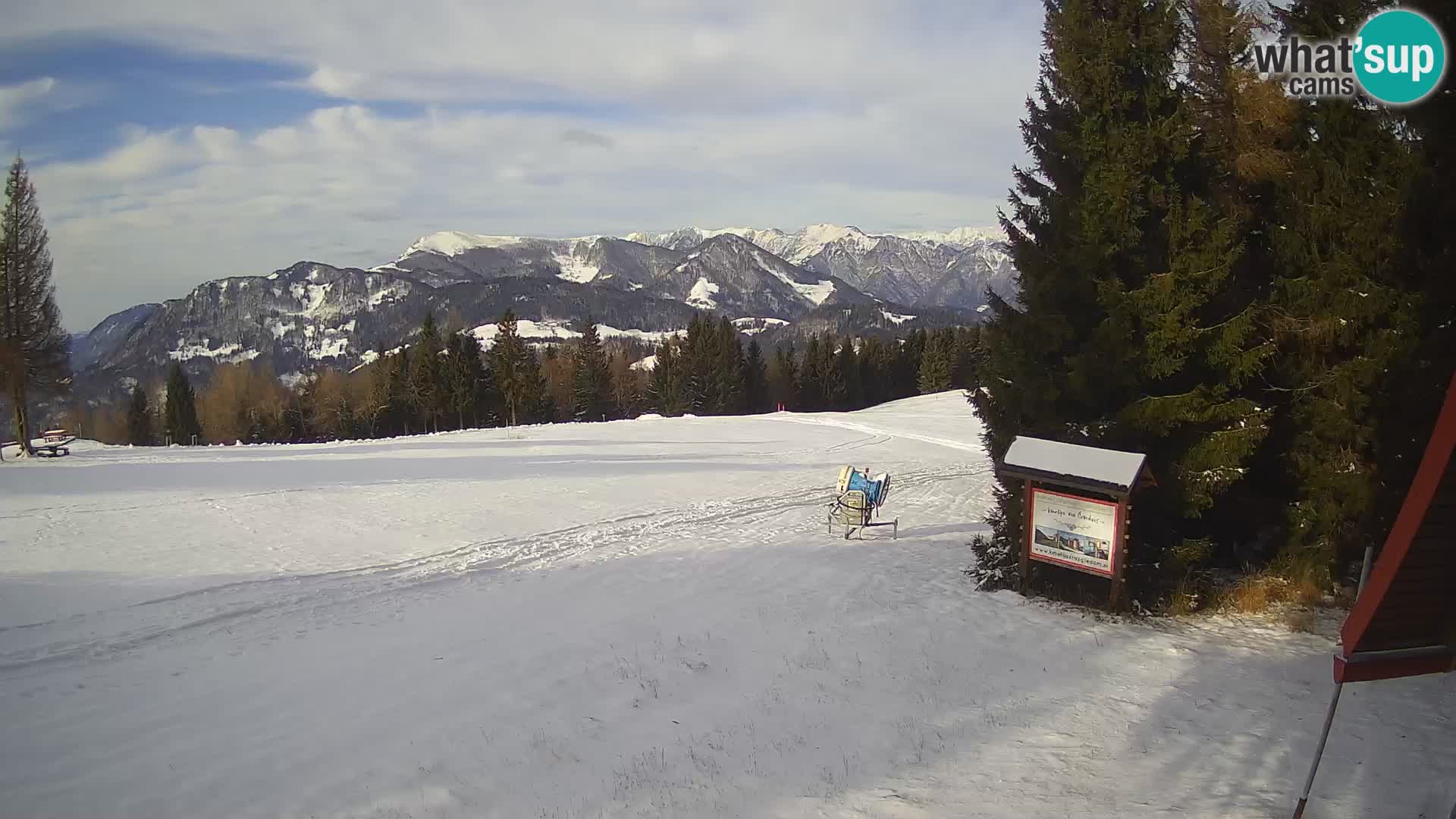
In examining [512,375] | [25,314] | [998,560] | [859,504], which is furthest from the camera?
[512,375]

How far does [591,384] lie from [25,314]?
1722 inches

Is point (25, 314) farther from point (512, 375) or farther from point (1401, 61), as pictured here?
point (1401, 61)

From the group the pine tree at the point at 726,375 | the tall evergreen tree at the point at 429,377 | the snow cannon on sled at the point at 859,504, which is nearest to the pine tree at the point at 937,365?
the pine tree at the point at 726,375

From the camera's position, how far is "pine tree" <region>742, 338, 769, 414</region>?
7738cm

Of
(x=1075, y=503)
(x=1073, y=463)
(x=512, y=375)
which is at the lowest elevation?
(x=1075, y=503)

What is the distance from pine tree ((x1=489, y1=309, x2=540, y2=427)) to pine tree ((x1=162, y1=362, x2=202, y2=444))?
32699 millimetres

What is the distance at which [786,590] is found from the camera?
12656mm

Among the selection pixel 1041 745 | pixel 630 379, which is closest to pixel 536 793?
pixel 1041 745

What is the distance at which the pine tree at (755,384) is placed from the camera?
7738 centimetres

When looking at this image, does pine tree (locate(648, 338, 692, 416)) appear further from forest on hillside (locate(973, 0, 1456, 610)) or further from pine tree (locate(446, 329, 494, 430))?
forest on hillside (locate(973, 0, 1456, 610))

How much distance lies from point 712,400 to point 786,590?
2432 inches

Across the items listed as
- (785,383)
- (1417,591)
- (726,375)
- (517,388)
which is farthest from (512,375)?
(1417,591)

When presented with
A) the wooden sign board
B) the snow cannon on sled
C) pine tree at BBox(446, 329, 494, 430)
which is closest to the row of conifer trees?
pine tree at BBox(446, 329, 494, 430)

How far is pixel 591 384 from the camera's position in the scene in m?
71.9
